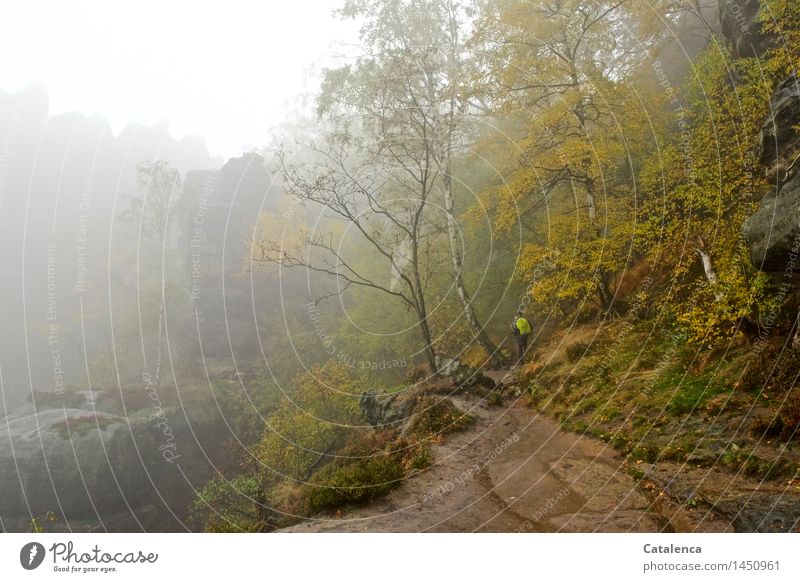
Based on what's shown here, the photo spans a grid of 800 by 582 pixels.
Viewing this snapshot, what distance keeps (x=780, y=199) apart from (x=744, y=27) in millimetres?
5977

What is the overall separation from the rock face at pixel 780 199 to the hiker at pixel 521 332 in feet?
23.7

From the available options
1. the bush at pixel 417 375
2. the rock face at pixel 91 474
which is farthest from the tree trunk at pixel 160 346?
the bush at pixel 417 375

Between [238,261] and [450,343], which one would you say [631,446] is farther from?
[238,261]

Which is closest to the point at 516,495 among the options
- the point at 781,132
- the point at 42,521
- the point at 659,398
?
the point at 659,398

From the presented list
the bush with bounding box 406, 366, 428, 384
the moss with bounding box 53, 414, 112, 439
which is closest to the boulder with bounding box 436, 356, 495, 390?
the bush with bounding box 406, 366, 428, 384

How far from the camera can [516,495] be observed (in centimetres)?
665

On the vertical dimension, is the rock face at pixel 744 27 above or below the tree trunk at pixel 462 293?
above

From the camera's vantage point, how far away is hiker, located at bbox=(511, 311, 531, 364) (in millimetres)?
13789

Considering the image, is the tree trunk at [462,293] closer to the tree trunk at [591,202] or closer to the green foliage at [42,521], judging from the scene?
the tree trunk at [591,202]

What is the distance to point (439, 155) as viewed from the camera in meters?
15.6

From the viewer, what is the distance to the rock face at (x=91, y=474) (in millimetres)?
22906

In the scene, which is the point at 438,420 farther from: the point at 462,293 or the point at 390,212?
the point at 390,212

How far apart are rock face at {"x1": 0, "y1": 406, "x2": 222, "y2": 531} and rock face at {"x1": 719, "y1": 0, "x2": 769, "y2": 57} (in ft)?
103

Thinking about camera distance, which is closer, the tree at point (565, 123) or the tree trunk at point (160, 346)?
the tree at point (565, 123)
